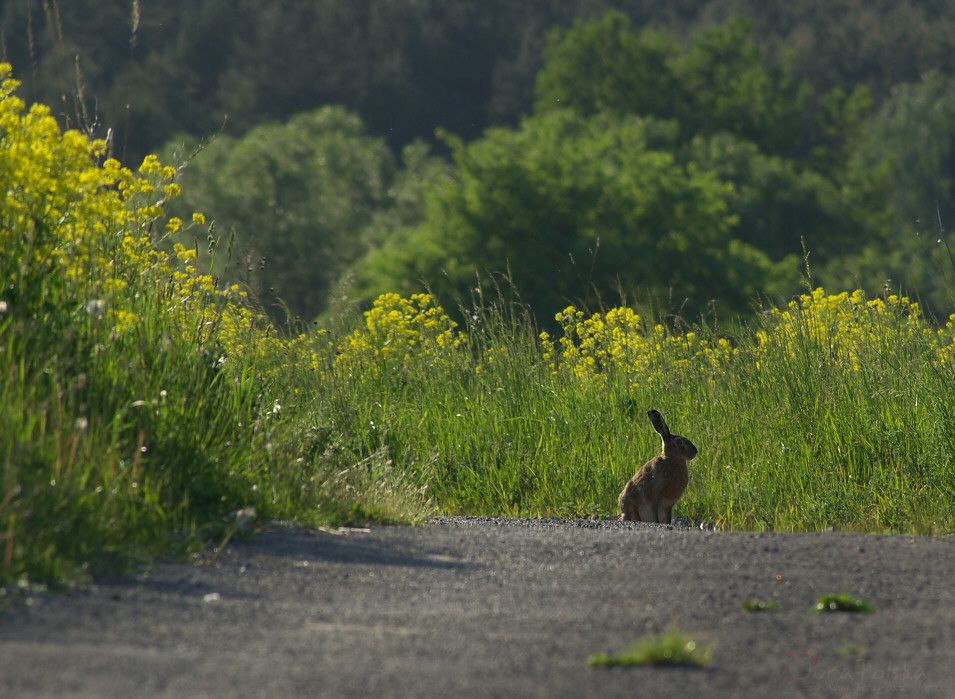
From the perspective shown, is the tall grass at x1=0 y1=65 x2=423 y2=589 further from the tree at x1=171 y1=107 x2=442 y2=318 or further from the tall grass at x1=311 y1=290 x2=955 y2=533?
the tree at x1=171 y1=107 x2=442 y2=318

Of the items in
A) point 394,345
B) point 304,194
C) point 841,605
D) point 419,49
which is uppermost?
point 419,49

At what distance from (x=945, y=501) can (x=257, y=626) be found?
4.87m

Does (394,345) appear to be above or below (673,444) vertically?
above

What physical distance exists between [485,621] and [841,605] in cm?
133

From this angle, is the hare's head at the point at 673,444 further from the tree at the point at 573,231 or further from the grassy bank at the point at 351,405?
the tree at the point at 573,231

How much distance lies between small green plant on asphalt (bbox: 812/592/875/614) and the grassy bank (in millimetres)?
2486

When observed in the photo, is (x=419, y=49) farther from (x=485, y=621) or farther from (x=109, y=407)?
(x=485, y=621)

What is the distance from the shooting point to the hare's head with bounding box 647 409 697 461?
7574 mm

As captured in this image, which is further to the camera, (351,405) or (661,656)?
(351,405)

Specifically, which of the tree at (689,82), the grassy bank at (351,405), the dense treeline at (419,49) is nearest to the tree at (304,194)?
the dense treeline at (419,49)

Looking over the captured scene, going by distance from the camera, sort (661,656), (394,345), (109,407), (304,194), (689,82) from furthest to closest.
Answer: (304,194)
(689,82)
(394,345)
(109,407)
(661,656)

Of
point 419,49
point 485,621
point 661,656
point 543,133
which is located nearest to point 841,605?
point 661,656

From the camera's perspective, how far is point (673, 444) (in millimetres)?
7598

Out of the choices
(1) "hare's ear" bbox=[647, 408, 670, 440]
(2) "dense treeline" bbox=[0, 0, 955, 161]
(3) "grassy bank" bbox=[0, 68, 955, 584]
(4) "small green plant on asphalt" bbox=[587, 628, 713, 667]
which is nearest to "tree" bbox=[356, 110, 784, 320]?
(2) "dense treeline" bbox=[0, 0, 955, 161]
